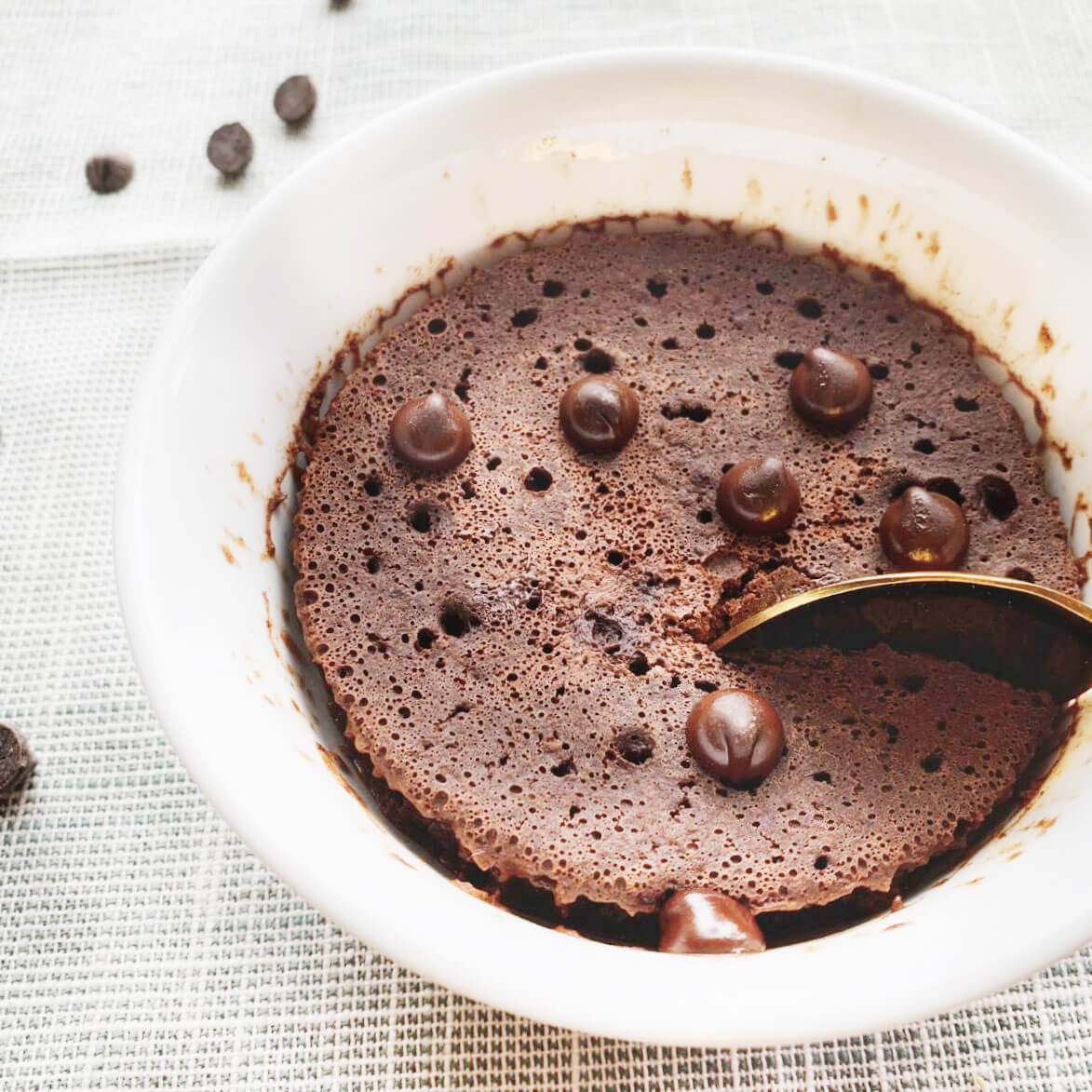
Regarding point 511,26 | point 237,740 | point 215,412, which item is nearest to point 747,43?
point 511,26

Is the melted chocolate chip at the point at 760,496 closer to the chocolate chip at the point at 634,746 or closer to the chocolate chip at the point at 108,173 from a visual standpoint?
the chocolate chip at the point at 634,746

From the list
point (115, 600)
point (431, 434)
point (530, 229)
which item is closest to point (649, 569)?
point (431, 434)

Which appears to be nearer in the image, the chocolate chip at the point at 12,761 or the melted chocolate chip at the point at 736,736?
the melted chocolate chip at the point at 736,736

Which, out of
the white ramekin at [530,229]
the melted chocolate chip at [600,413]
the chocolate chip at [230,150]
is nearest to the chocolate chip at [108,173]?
Result: the chocolate chip at [230,150]

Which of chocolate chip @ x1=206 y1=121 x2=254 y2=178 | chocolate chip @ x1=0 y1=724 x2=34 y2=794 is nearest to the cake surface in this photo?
chocolate chip @ x1=0 y1=724 x2=34 y2=794

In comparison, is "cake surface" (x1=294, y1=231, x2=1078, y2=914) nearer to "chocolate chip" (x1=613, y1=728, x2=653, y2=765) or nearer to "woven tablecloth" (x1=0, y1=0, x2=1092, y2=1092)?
"chocolate chip" (x1=613, y1=728, x2=653, y2=765)

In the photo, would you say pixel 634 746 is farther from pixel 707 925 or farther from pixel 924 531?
pixel 924 531
